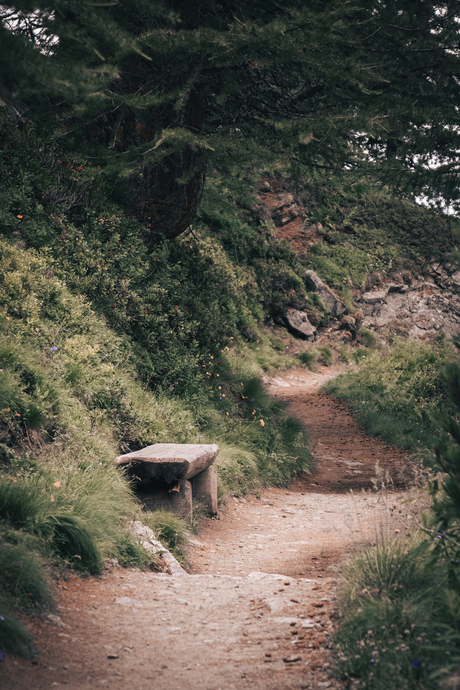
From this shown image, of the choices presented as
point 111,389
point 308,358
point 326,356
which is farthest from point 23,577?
point 326,356

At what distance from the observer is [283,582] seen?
3.81 m

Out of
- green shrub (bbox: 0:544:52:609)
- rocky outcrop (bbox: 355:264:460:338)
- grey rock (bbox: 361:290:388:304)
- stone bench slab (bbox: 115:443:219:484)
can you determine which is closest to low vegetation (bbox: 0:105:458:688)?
green shrub (bbox: 0:544:52:609)

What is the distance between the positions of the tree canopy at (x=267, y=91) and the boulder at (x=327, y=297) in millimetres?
11158

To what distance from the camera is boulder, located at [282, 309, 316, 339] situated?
17.6 metres

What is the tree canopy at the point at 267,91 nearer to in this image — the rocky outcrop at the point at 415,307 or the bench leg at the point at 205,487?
the bench leg at the point at 205,487

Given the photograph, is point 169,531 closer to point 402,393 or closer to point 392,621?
point 392,621

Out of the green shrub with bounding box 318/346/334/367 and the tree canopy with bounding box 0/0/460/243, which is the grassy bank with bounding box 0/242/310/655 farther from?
the green shrub with bounding box 318/346/334/367

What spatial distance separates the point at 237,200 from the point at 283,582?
16.5 m

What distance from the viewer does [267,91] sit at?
797 centimetres

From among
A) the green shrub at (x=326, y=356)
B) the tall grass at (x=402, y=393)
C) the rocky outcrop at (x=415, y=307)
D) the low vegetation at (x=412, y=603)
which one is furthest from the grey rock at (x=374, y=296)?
the low vegetation at (x=412, y=603)

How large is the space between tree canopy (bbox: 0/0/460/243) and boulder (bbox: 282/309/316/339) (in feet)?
30.0

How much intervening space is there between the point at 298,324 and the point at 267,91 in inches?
416

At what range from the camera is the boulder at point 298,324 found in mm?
17625

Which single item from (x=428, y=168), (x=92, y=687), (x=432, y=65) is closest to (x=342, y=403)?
(x=428, y=168)
